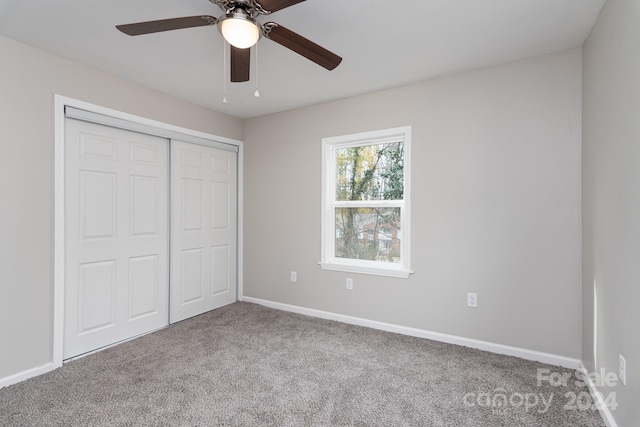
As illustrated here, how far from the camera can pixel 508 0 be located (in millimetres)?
1878

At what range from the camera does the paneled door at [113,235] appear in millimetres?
2703

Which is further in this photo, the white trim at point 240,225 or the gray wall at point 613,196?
the white trim at point 240,225

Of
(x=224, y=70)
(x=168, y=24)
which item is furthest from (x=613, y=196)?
(x=224, y=70)

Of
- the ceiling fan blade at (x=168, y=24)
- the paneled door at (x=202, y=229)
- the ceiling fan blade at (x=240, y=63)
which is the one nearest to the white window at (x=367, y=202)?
the paneled door at (x=202, y=229)

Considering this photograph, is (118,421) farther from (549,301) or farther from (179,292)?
(549,301)

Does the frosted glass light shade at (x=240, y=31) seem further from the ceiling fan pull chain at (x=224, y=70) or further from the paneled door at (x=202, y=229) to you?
the paneled door at (x=202, y=229)

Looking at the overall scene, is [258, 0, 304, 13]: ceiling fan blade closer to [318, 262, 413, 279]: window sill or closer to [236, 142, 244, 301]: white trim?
[318, 262, 413, 279]: window sill

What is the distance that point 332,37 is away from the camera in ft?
7.45

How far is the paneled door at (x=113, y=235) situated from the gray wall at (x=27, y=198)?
0.17 metres

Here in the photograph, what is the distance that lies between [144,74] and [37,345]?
7.51 feet

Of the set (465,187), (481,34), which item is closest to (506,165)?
(465,187)

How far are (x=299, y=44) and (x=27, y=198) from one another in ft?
7.30

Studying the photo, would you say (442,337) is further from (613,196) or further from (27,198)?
(27,198)

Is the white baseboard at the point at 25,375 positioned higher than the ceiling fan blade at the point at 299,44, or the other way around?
the ceiling fan blade at the point at 299,44
